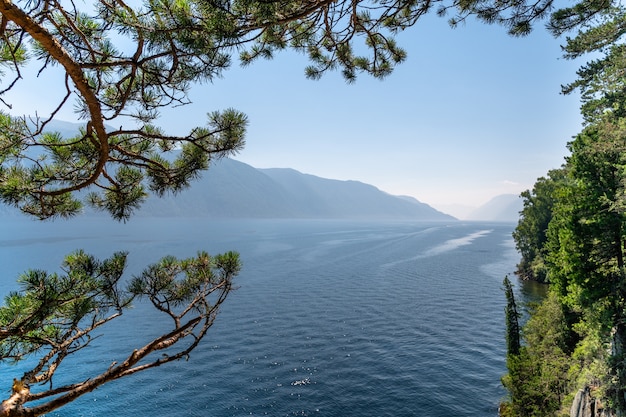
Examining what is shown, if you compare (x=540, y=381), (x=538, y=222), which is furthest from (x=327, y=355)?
(x=538, y=222)

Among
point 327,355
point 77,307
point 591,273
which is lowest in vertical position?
point 327,355

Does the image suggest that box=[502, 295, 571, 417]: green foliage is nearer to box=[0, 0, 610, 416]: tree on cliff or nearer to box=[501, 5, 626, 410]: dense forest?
box=[501, 5, 626, 410]: dense forest

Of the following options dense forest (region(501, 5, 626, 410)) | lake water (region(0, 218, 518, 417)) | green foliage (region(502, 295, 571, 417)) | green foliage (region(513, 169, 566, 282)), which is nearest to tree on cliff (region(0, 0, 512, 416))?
dense forest (region(501, 5, 626, 410))

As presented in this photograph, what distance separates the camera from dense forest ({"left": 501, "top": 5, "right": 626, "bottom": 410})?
42.5 ft

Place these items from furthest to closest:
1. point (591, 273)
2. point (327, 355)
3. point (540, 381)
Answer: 1. point (327, 355)
2. point (540, 381)
3. point (591, 273)

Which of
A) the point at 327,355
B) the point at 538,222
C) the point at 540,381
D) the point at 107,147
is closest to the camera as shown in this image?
the point at 107,147

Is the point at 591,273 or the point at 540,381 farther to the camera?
the point at 540,381

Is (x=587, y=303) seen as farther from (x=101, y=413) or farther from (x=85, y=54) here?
(x=101, y=413)

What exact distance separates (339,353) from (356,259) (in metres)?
48.8

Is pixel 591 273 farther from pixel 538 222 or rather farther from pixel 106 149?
pixel 538 222

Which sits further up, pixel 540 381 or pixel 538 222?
pixel 538 222

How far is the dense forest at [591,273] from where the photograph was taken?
1296 cm

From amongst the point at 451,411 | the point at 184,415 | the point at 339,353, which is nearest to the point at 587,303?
the point at 451,411

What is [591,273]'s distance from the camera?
1836cm
